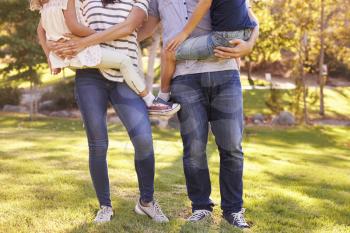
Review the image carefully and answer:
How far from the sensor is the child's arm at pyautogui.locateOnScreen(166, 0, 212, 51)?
3.52 metres

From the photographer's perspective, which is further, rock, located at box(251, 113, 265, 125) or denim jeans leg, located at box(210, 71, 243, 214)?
rock, located at box(251, 113, 265, 125)

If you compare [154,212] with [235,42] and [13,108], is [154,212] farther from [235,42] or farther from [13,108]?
[13,108]

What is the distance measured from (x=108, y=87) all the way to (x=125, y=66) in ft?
0.71

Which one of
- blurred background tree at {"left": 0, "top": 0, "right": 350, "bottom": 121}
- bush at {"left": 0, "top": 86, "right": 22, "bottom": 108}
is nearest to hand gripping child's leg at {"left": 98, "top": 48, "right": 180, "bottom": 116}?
blurred background tree at {"left": 0, "top": 0, "right": 350, "bottom": 121}

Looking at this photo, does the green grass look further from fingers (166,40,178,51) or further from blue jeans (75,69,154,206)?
blue jeans (75,69,154,206)

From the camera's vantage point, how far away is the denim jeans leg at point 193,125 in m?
3.78

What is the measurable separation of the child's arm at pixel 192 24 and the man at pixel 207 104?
9 cm

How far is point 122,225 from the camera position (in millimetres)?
3771

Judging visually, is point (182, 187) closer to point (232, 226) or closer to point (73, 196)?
point (73, 196)

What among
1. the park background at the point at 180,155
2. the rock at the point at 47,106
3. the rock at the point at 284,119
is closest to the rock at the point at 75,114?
the park background at the point at 180,155

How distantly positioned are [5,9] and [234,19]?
16328mm

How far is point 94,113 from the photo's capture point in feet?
11.7

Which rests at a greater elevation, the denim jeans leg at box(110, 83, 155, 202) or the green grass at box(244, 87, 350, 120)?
the denim jeans leg at box(110, 83, 155, 202)

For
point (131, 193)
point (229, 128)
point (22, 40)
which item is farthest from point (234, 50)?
point (22, 40)
